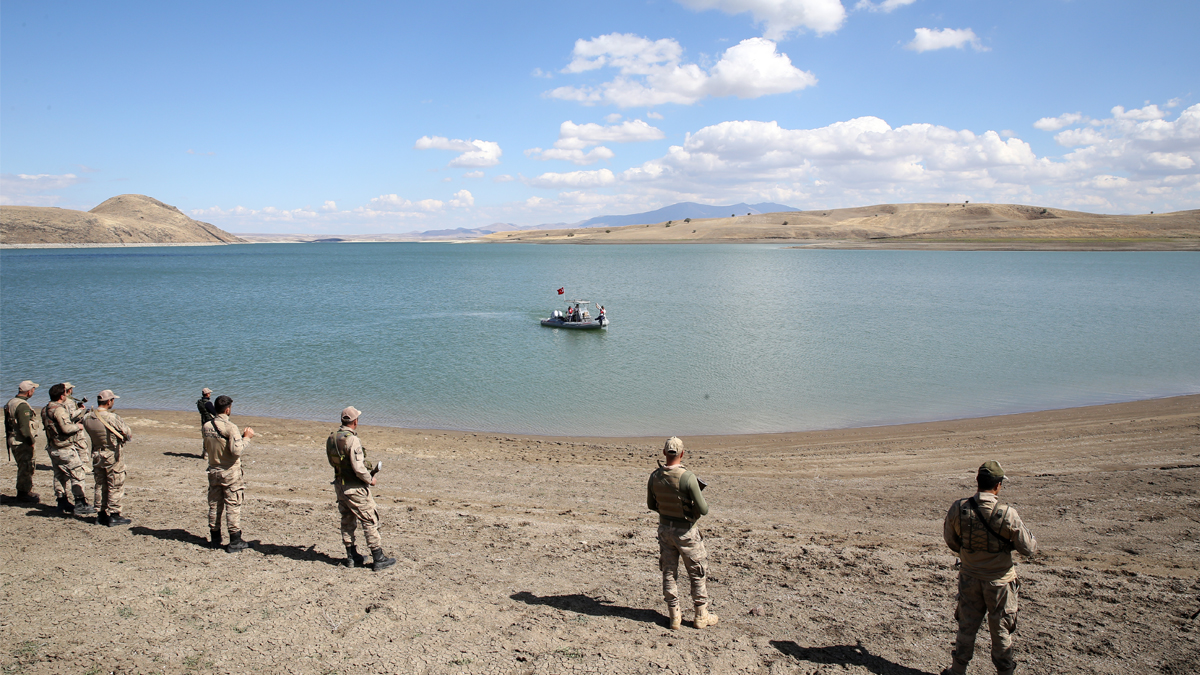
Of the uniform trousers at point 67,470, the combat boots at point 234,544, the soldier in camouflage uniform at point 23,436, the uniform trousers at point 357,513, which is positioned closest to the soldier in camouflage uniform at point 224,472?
the combat boots at point 234,544

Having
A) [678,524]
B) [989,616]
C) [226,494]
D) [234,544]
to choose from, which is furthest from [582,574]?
[226,494]

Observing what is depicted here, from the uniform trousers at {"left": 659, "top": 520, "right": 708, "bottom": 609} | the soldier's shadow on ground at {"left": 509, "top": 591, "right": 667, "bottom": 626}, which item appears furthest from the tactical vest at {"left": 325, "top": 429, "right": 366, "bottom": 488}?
the uniform trousers at {"left": 659, "top": 520, "right": 708, "bottom": 609}

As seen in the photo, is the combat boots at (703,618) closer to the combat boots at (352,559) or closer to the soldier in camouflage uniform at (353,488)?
the soldier in camouflage uniform at (353,488)

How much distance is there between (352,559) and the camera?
24.7 ft

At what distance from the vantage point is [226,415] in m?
7.73

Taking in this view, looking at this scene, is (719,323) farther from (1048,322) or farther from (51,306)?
(51,306)

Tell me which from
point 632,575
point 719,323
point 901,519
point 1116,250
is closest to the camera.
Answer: point 632,575

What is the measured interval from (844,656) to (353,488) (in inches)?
212

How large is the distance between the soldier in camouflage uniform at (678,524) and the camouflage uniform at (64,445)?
27.7ft

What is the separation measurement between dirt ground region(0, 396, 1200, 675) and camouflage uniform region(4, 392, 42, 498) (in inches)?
18.0

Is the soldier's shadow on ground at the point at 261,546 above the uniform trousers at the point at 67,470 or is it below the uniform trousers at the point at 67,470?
below

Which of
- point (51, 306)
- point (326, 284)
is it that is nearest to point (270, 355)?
point (51, 306)

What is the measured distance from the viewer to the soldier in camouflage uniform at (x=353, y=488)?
23.2 ft

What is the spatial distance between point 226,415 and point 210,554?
1.71m
